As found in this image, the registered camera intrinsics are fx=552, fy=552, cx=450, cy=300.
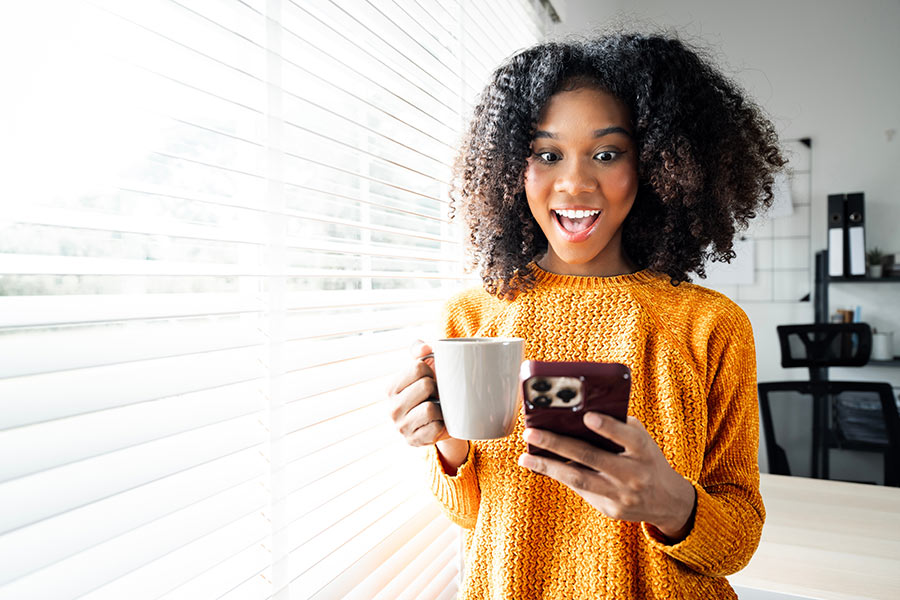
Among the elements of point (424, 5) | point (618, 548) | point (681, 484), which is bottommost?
point (618, 548)

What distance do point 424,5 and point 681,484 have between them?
3.09 ft

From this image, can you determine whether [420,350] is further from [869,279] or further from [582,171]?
[869,279]

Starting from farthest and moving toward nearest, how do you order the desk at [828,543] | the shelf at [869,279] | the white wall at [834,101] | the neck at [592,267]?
the white wall at [834,101], the shelf at [869,279], the desk at [828,543], the neck at [592,267]

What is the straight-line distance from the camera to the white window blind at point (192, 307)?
43cm

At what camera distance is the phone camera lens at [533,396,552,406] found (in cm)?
48

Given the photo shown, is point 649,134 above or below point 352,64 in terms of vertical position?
below

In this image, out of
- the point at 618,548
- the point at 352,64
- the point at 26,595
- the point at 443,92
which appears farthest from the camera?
the point at 443,92

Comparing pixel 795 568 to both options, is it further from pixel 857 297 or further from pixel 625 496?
pixel 857 297

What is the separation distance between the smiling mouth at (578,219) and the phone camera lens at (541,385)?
1.15 ft

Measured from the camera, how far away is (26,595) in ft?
1.35

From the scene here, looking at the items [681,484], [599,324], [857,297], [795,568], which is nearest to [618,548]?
[681,484]

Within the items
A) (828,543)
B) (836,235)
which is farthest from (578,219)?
(836,235)

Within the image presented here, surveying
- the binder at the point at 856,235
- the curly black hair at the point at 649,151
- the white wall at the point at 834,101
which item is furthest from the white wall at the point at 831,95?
the curly black hair at the point at 649,151

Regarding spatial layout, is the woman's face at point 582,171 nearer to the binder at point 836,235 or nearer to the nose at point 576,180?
the nose at point 576,180
